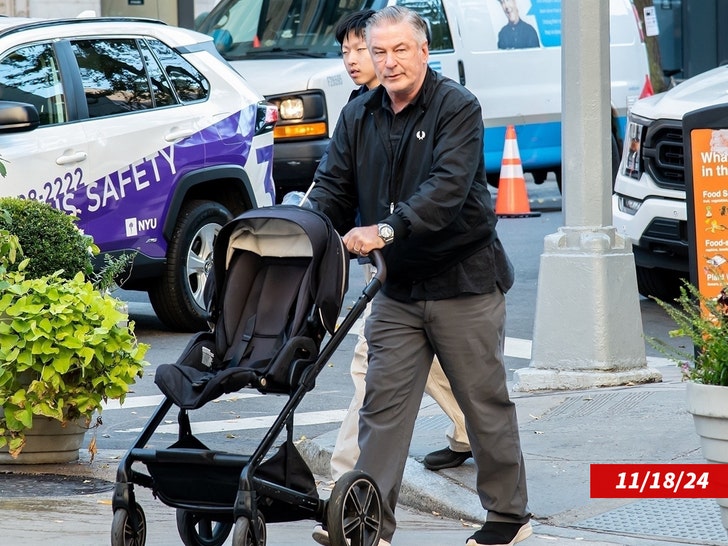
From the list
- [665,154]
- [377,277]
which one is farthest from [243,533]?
[665,154]

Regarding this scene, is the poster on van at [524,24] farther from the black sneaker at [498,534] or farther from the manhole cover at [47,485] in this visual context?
the black sneaker at [498,534]

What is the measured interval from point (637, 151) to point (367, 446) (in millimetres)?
5697

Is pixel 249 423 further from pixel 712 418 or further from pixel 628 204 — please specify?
pixel 628 204

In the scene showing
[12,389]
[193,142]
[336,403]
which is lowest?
[336,403]

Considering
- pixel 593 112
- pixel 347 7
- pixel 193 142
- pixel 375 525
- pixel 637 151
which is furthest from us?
pixel 347 7

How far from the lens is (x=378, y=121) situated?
16.7 feet

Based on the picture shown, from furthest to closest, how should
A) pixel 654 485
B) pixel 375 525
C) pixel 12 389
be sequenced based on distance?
1. pixel 12 389
2. pixel 375 525
3. pixel 654 485

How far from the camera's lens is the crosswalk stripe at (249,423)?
738cm

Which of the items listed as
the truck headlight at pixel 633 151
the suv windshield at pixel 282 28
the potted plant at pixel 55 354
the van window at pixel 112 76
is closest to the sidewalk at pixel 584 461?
the potted plant at pixel 55 354

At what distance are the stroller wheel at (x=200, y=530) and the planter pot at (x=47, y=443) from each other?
1516 millimetres

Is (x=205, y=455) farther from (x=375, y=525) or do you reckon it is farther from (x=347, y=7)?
(x=347, y=7)

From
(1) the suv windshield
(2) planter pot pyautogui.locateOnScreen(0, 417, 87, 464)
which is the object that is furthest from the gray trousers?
(1) the suv windshield

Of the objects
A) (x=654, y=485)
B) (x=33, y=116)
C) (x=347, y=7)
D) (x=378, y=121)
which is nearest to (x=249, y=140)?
(x=33, y=116)

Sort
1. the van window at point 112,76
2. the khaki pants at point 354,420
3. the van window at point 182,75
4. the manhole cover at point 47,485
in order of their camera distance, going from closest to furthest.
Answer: the khaki pants at point 354,420 < the manhole cover at point 47,485 < the van window at point 112,76 < the van window at point 182,75
